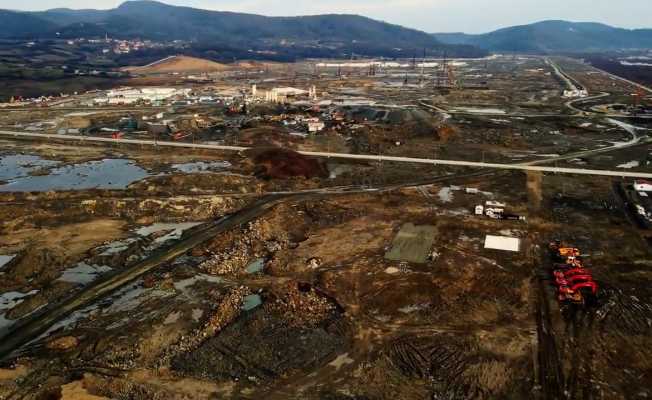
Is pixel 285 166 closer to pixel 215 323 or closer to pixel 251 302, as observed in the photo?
pixel 251 302

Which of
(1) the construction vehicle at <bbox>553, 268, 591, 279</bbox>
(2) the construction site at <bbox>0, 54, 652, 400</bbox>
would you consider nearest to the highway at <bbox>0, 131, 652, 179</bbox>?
(2) the construction site at <bbox>0, 54, 652, 400</bbox>

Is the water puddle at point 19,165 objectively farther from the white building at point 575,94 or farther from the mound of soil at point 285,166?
the white building at point 575,94

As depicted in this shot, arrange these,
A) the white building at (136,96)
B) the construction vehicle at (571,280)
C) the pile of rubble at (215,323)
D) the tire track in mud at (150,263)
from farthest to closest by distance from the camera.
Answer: the white building at (136,96) < the construction vehicle at (571,280) < the tire track in mud at (150,263) < the pile of rubble at (215,323)

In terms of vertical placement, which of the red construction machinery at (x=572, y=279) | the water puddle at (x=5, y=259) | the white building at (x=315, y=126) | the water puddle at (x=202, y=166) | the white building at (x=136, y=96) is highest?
the white building at (x=136, y=96)

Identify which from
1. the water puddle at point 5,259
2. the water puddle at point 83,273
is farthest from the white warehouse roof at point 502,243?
the water puddle at point 5,259

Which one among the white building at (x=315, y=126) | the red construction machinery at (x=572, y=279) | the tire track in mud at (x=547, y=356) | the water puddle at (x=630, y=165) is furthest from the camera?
the white building at (x=315, y=126)
